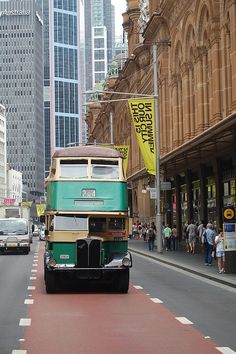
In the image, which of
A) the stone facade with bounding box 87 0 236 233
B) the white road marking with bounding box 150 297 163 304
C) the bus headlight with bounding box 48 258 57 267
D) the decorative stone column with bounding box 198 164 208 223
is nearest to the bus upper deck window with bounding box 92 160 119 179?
the bus headlight with bounding box 48 258 57 267

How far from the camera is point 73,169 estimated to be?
18016mm

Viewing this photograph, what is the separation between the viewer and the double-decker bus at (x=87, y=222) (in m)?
17.3

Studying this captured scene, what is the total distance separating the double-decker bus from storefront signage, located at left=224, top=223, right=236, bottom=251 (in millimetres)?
5754

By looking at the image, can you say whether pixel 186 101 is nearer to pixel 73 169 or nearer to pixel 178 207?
pixel 178 207

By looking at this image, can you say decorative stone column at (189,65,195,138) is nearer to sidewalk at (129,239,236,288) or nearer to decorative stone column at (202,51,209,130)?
decorative stone column at (202,51,209,130)

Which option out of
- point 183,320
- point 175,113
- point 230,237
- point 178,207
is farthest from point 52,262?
point 175,113

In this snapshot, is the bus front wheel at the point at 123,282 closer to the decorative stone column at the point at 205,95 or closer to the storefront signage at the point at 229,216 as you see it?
the storefront signage at the point at 229,216

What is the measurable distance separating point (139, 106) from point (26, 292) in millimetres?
18529

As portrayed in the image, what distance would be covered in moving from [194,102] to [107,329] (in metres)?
31.7

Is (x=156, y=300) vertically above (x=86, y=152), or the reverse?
(x=86, y=152)

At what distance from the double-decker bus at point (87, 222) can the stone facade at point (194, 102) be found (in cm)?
690

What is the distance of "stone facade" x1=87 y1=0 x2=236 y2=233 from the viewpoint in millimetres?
32750

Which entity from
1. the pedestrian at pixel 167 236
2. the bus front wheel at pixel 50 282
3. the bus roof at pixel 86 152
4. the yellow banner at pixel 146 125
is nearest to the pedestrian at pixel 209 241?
the bus roof at pixel 86 152

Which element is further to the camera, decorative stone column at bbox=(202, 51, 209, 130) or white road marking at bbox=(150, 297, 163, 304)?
decorative stone column at bbox=(202, 51, 209, 130)
